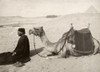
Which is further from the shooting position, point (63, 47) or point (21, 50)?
A: point (63, 47)

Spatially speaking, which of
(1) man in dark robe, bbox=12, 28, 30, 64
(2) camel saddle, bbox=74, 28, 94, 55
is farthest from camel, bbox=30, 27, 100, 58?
(1) man in dark robe, bbox=12, 28, 30, 64

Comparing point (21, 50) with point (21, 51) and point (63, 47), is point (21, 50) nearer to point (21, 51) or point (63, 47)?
point (21, 51)

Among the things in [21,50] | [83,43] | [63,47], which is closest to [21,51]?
[21,50]

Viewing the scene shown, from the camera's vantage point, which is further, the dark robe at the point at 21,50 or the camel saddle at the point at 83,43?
the camel saddle at the point at 83,43

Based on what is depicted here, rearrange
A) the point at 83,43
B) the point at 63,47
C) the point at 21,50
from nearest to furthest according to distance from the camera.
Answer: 1. the point at 21,50
2. the point at 63,47
3. the point at 83,43

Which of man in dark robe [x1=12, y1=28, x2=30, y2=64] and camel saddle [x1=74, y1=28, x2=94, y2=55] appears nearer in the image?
man in dark robe [x1=12, y1=28, x2=30, y2=64]

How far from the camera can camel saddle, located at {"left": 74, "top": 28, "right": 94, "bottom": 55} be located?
173 inches

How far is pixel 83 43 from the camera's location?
4484 millimetres

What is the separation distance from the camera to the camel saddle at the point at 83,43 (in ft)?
14.4

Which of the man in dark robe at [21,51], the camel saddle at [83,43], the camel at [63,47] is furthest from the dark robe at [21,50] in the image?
the camel saddle at [83,43]

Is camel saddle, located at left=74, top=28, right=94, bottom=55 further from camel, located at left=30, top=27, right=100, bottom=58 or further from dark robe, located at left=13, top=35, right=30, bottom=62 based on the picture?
dark robe, located at left=13, top=35, right=30, bottom=62

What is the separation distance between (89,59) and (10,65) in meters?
1.95

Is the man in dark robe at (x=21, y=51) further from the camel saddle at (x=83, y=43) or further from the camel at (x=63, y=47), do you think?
the camel saddle at (x=83, y=43)

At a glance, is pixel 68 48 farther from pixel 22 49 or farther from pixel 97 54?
pixel 22 49
